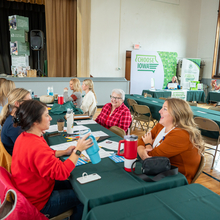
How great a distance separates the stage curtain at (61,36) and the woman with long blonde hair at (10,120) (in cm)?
566

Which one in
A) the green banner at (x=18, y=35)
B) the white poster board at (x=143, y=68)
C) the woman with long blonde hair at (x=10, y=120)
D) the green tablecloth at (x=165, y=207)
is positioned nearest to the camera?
the green tablecloth at (x=165, y=207)

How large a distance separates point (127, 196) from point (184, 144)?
63 cm

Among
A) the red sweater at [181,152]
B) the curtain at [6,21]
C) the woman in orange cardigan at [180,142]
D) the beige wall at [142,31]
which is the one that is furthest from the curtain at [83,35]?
the red sweater at [181,152]

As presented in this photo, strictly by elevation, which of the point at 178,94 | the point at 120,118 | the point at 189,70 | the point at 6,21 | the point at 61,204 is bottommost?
the point at 61,204

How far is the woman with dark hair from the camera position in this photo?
1161 millimetres

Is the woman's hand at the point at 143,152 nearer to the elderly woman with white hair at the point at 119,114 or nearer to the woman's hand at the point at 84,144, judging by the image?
the woman's hand at the point at 84,144

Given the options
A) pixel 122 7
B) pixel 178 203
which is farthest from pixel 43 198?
pixel 122 7

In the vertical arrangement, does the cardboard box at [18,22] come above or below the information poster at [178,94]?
above

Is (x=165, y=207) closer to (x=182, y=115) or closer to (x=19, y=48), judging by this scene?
Answer: (x=182, y=115)

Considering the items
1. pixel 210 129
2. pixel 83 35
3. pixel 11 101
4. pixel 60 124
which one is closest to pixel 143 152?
pixel 60 124

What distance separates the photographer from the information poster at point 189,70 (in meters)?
9.18

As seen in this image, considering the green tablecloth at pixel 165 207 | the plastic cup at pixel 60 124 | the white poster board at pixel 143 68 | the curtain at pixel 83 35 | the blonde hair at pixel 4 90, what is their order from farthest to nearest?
1. the white poster board at pixel 143 68
2. the curtain at pixel 83 35
3. the blonde hair at pixel 4 90
4. the plastic cup at pixel 60 124
5. the green tablecloth at pixel 165 207

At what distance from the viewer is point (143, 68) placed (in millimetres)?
8758

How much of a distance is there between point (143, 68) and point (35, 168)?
26.6ft
